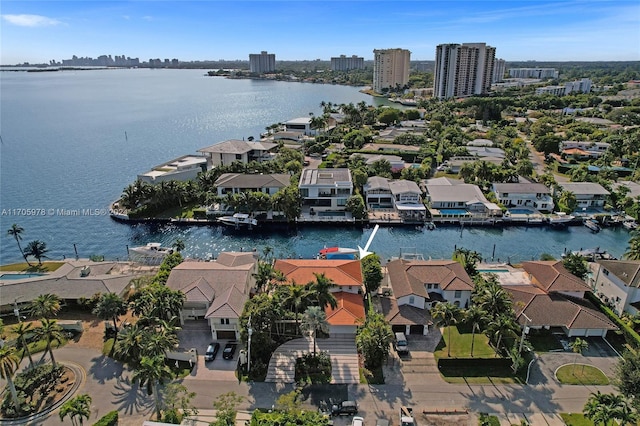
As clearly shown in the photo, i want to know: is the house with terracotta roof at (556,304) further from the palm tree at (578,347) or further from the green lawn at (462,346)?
the green lawn at (462,346)

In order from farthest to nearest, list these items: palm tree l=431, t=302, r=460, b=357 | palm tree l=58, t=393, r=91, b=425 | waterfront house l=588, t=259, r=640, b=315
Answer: waterfront house l=588, t=259, r=640, b=315
palm tree l=431, t=302, r=460, b=357
palm tree l=58, t=393, r=91, b=425

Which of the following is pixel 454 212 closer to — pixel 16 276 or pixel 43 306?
pixel 43 306

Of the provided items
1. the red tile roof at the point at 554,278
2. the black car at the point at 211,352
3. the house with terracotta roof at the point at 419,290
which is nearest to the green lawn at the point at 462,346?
the house with terracotta roof at the point at 419,290

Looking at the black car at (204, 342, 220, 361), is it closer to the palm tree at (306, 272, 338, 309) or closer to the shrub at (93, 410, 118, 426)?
the shrub at (93, 410, 118, 426)

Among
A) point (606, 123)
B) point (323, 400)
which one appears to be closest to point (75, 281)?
point (323, 400)

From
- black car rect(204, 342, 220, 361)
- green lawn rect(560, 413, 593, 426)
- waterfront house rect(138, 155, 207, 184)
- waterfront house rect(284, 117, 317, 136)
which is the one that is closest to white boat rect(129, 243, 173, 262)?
black car rect(204, 342, 220, 361)

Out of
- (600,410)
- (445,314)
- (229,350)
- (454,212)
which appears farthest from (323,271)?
(454,212)
